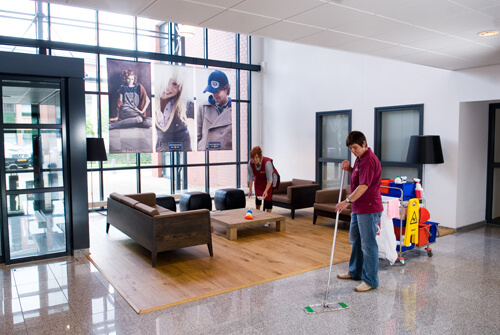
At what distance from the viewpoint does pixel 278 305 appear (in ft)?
13.2

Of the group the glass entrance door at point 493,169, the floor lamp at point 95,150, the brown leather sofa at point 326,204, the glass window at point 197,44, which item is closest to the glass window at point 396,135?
the brown leather sofa at point 326,204

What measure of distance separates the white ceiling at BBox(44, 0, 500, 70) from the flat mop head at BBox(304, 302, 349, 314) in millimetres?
2898

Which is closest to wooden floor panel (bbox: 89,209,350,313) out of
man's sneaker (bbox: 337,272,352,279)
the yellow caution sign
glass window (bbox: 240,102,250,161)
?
man's sneaker (bbox: 337,272,352,279)

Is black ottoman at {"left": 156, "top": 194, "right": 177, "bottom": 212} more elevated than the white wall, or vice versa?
the white wall

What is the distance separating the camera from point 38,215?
220 inches

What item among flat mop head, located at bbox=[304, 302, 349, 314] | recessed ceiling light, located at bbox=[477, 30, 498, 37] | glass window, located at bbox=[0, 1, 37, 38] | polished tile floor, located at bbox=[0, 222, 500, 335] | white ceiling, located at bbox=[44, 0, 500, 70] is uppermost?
glass window, located at bbox=[0, 1, 37, 38]

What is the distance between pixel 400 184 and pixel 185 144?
243 inches

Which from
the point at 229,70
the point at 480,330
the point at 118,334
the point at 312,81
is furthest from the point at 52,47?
the point at 480,330

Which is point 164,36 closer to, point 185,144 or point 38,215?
point 185,144

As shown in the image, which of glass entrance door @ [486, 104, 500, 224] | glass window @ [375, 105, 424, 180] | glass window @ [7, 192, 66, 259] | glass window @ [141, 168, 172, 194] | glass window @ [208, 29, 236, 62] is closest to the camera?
glass window @ [7, 192, 66, 259]

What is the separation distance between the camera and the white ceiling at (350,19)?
3828 mm

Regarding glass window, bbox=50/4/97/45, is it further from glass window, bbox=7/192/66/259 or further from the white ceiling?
the white ceiling

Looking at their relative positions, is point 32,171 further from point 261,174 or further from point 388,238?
point 388,238

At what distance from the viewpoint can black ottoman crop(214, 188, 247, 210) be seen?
8672 millimetres
